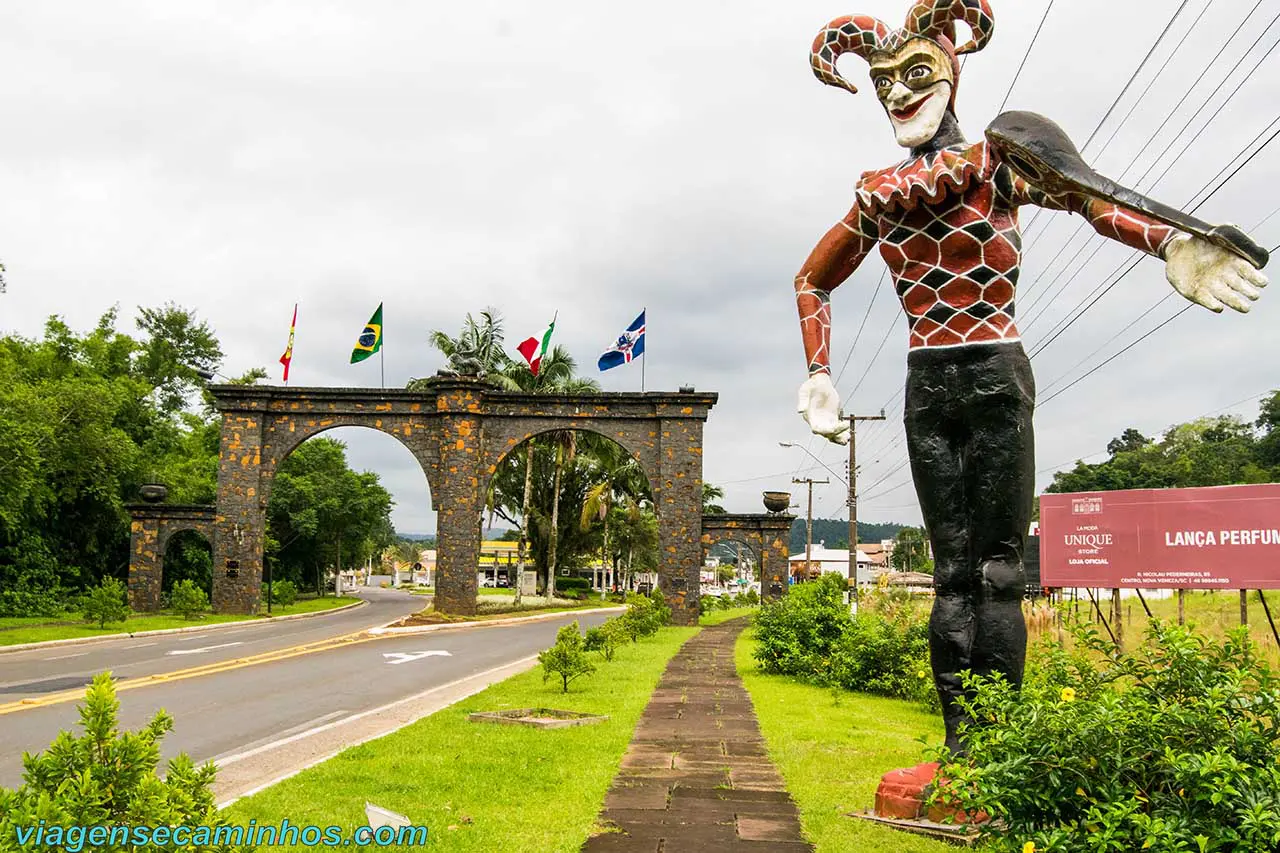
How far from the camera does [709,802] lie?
4.87 metres

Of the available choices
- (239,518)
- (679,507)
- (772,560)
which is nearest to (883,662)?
(679,507)

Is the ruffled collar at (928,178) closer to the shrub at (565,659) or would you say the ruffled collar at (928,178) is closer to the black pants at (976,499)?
the black pants at (976,499)

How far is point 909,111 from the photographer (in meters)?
4.62

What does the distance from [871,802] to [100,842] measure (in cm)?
373

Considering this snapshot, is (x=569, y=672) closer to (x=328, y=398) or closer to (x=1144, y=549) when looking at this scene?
(x=1144, y=549)

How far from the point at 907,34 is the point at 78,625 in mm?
22833

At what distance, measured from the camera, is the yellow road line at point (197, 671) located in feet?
32.6

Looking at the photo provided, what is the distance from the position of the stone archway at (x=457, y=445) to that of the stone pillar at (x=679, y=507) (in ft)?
0.09

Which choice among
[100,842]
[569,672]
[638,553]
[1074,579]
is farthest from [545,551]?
[100,842]

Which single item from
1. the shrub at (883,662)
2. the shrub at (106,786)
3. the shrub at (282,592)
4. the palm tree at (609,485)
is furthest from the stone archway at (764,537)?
the shrub at (106,786)

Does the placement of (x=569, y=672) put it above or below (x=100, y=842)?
below

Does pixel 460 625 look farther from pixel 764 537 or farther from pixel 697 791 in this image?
pixel 697 791

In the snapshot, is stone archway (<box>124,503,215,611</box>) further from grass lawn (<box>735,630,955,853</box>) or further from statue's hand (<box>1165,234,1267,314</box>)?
statue's hand (<box>1165,234,1267,314</box>)

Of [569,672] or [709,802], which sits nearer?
[709,802]
